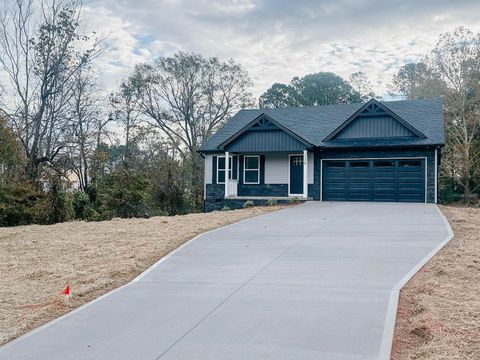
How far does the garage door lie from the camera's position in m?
21.5

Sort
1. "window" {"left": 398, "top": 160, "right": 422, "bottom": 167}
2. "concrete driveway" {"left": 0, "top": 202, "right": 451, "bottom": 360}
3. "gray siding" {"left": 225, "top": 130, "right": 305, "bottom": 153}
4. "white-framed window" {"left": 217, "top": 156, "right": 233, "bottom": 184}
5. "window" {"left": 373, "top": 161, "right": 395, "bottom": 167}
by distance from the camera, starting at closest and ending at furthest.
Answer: "concrete driveway" {"left": 0, "top": 202, "right": 451, "bottom": 360} < "window" {"left": 398, "top": 160, "right": 422, "bottom": 167} < "window" {"left": 373, "top": 161, "right": 395, "bottom": 167} < "gray siding" {"left": 225, "top": 130, "right": 305, "bottom": 153} < "white-framed window" {"left": 217, "top": 156, "right": 233, "bottom": 184}

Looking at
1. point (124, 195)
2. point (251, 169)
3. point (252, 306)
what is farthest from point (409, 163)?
point (252, 306)

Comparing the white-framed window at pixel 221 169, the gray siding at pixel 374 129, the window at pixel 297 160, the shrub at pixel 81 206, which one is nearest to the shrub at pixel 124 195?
the shrub at pixel 81 206

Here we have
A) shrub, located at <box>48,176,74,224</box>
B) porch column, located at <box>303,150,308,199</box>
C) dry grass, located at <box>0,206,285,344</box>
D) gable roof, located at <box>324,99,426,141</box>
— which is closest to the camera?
dry grass, located at <box>0,206,285,344</box>

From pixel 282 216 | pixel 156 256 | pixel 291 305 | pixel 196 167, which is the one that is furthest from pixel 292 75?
pixel 291 305

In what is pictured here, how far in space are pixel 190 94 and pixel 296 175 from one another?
16.5 metres

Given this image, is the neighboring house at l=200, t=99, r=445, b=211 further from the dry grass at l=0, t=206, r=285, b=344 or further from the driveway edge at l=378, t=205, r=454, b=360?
the driveway edge at l=378, t=205, r=454, b=360

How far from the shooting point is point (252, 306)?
19.6ft

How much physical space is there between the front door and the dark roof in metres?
1.21

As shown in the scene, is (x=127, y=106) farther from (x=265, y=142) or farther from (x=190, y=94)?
(x=265, y=142)

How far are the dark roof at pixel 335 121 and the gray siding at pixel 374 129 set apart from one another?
32cm

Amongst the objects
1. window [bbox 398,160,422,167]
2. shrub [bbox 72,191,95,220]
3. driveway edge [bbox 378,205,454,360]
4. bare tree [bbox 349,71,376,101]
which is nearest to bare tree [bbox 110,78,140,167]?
shrub [bbox 72,191,95,220]

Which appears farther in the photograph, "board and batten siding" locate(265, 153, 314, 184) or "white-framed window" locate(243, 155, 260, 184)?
"white-framed window" locate(243, 155, 260, 184)

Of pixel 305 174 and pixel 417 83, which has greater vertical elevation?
pixel 417 83
